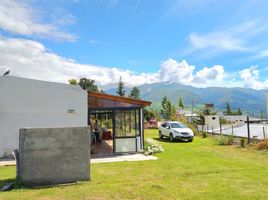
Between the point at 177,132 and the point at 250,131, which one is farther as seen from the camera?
the point at 250,131

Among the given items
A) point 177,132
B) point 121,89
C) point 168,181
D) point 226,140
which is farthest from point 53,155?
point 121,89

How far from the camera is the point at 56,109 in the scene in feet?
49.9

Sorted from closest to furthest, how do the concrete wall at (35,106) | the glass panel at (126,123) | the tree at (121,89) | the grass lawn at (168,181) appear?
1. the grass lawn at (168,181)
2. the concrete wall at (35,106)
3. the glass panel at (126,123)
4. the tree at (121,89)

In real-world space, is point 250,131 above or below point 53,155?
above

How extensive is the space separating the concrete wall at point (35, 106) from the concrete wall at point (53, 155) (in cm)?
621

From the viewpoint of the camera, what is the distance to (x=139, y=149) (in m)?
15.9

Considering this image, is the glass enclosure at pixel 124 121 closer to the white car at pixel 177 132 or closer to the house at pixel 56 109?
the house at pixel 56 109

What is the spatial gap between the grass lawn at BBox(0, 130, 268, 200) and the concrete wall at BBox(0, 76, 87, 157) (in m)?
3.37

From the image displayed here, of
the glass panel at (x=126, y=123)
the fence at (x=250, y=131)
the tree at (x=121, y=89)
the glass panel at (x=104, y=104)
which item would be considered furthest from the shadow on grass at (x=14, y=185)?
the tree at (x=121, y=89)

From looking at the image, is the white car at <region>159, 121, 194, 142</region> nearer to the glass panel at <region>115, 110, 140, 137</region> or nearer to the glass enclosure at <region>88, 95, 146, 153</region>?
the glass enclosure at <region>88, 95, 146, 153</region>

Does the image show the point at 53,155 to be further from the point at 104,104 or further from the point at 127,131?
the point at 104,104

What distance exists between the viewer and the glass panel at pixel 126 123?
1591 centimetres

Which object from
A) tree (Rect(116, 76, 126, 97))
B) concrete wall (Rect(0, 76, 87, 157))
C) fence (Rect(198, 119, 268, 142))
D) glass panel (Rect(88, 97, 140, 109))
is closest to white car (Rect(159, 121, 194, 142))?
fence (Rect(198, 119, 268, 142))

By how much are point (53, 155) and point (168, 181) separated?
359cm
